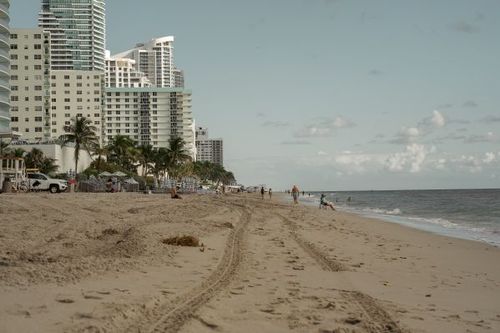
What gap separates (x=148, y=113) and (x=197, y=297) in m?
179

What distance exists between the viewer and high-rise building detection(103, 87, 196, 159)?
Answer: 595 feet

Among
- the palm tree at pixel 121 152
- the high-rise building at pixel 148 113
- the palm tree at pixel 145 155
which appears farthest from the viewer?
the high-rise building at pixel 148 113

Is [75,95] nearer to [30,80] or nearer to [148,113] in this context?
[30,80]

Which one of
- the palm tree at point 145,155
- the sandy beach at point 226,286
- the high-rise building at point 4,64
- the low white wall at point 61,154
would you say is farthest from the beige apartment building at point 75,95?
the sandy beach at point 226,286

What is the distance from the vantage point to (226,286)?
7.69 metres

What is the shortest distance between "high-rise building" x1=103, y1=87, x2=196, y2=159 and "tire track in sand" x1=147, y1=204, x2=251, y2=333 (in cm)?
17300

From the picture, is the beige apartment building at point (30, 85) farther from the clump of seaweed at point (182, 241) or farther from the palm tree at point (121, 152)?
the clump of seaweed at point (182, 241)

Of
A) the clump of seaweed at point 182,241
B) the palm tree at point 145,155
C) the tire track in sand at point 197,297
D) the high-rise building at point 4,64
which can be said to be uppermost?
the high-rise building at point 4,64

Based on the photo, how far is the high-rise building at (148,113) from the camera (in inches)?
7136

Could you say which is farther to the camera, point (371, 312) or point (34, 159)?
point (34, 159)

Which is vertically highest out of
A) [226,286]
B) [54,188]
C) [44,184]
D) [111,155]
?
[111,155]

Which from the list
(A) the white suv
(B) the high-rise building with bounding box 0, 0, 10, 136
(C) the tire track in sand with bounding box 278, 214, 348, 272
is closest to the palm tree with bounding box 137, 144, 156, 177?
(B) the high-rise building with bounding box 0, 0, 10, 136

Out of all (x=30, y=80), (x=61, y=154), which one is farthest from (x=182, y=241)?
(x=30, y=80)

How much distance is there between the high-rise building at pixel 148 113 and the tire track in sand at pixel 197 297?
17300 centimetres
